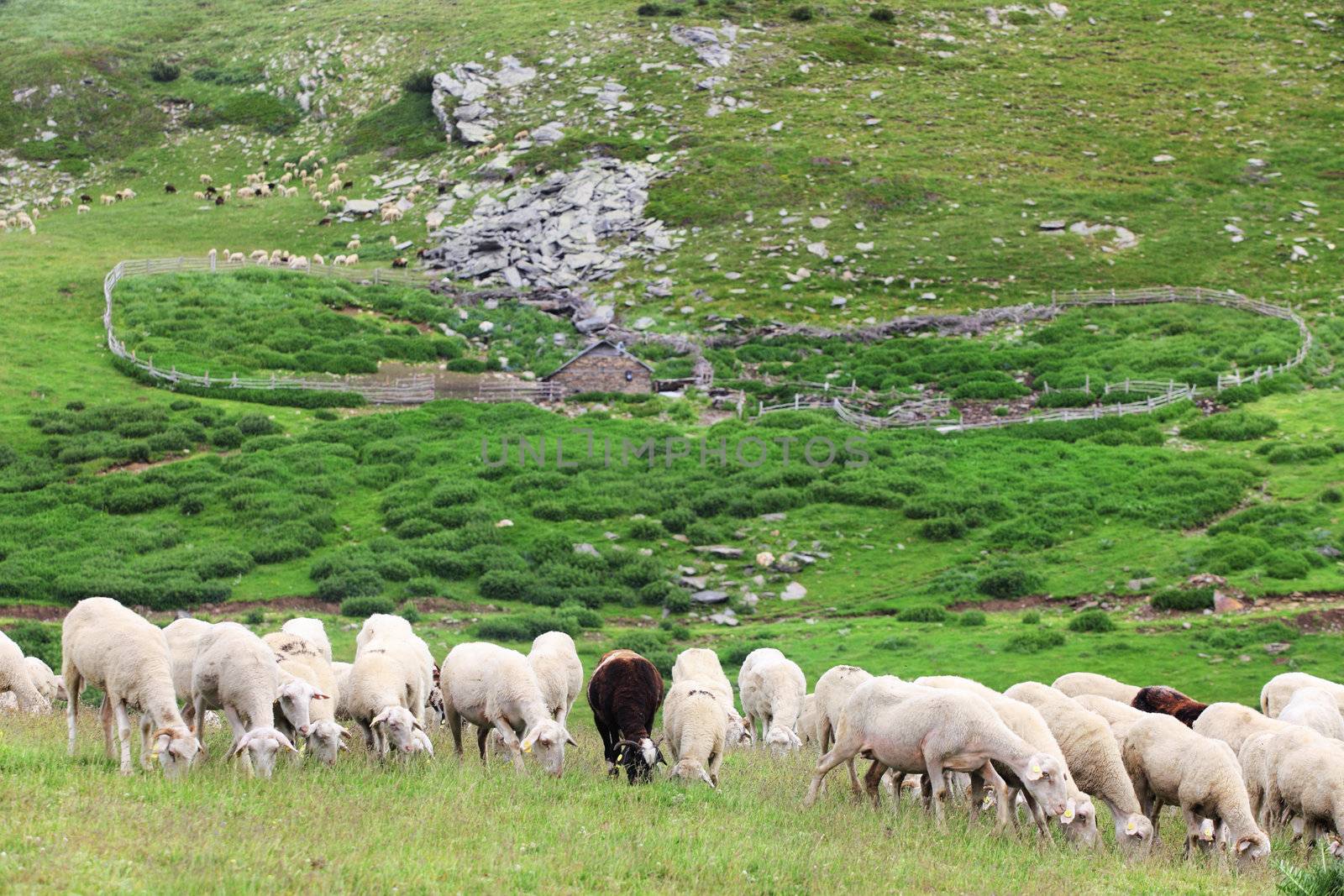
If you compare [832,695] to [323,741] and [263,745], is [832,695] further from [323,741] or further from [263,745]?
[263,745]

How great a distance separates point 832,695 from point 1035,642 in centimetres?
1520

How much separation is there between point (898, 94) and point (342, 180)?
3893cm

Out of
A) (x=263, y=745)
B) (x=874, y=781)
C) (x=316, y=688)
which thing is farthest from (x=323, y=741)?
(x=874, y=781)

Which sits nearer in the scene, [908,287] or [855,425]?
[855,425]

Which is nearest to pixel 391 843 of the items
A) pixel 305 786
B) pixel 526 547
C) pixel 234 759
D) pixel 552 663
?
pixel 305 786

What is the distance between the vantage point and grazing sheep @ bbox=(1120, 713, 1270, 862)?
15.5 metres

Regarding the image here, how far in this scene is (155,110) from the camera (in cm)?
10212

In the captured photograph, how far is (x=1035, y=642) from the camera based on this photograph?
3394cm

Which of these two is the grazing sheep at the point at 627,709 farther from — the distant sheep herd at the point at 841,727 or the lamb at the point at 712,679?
the lamb at the point at 712,679

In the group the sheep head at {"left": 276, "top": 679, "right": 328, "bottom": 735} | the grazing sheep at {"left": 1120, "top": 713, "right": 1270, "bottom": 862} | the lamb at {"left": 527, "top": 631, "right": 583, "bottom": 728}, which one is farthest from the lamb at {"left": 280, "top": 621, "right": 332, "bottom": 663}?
the grazing sheep at {"left": 1120, "top": 713, "right": 1270, "bottom": 862}

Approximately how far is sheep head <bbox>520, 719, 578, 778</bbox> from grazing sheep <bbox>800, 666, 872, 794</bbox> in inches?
157

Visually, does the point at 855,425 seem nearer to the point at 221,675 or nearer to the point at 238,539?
the point at 238,539

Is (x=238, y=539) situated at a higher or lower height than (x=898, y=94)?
lower

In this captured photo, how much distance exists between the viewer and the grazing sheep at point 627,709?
1800 cm
